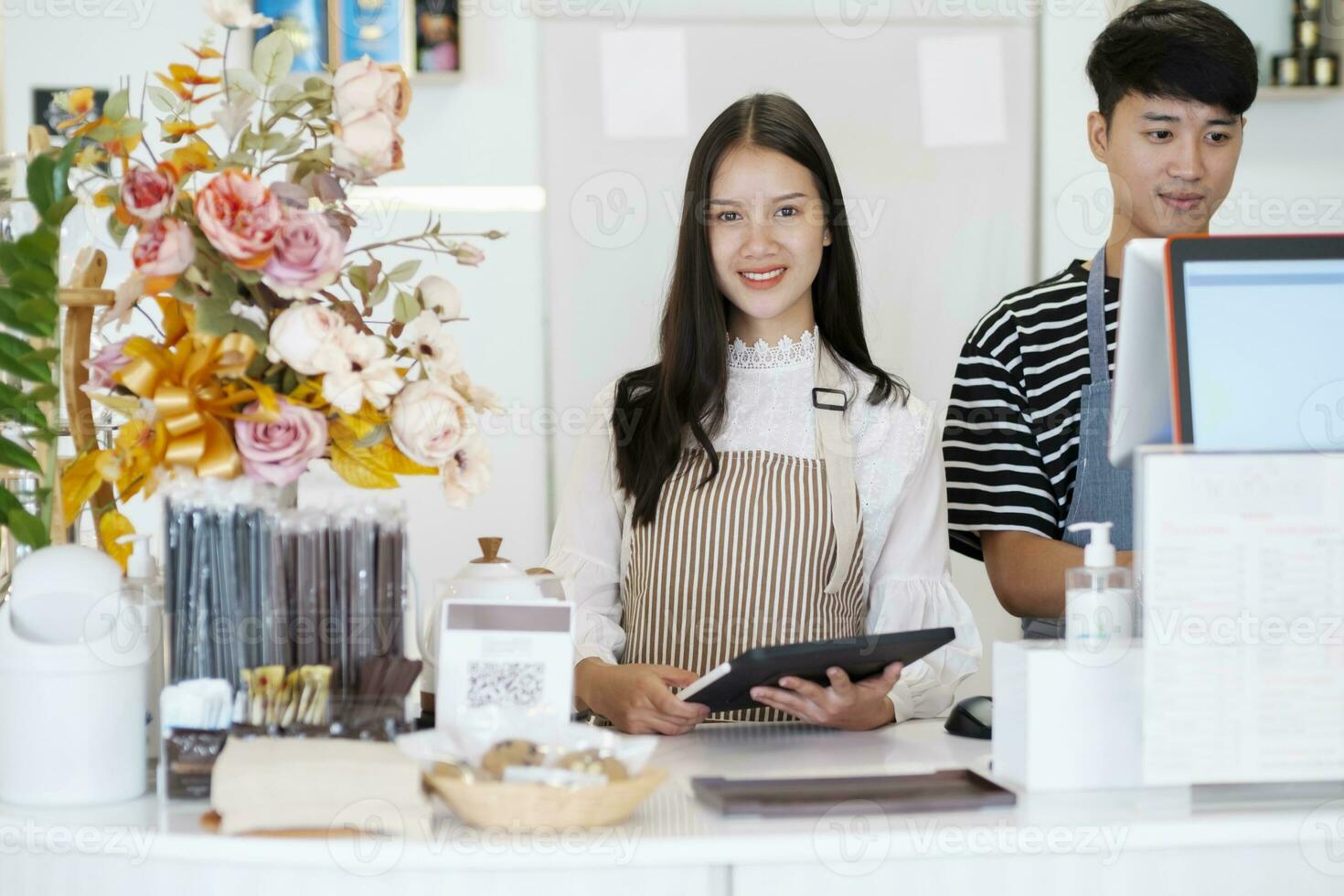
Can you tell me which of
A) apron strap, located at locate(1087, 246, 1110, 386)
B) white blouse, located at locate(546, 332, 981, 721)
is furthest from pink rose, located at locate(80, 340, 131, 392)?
apron strap, located at locate(1087, 246, 1110, 386)

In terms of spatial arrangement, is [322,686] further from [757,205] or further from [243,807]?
[757,205]

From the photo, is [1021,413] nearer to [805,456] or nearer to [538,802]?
[805,456]

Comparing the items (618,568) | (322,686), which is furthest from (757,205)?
(322,686)

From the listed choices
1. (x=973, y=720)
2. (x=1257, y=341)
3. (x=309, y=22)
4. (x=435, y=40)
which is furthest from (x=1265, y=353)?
(x=309, y=22)

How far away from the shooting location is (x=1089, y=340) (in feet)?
6.62

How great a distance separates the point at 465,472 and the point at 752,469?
0.73m

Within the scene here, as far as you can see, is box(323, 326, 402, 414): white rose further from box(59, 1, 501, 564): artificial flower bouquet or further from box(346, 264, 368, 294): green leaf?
box(346, 264, 368, 294): green leaf

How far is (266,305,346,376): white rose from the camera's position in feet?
3.73

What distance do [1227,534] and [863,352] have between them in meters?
0.94

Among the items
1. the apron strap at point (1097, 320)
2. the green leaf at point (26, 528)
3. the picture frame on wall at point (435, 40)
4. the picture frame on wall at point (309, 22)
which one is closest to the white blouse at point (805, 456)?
the apron strap at point (1097, 320)

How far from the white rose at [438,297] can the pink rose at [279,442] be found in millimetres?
189

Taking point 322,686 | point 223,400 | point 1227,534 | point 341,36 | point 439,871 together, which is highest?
point 341,36

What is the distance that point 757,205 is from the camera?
6.36 feet

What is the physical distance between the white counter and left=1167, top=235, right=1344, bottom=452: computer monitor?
321mm
